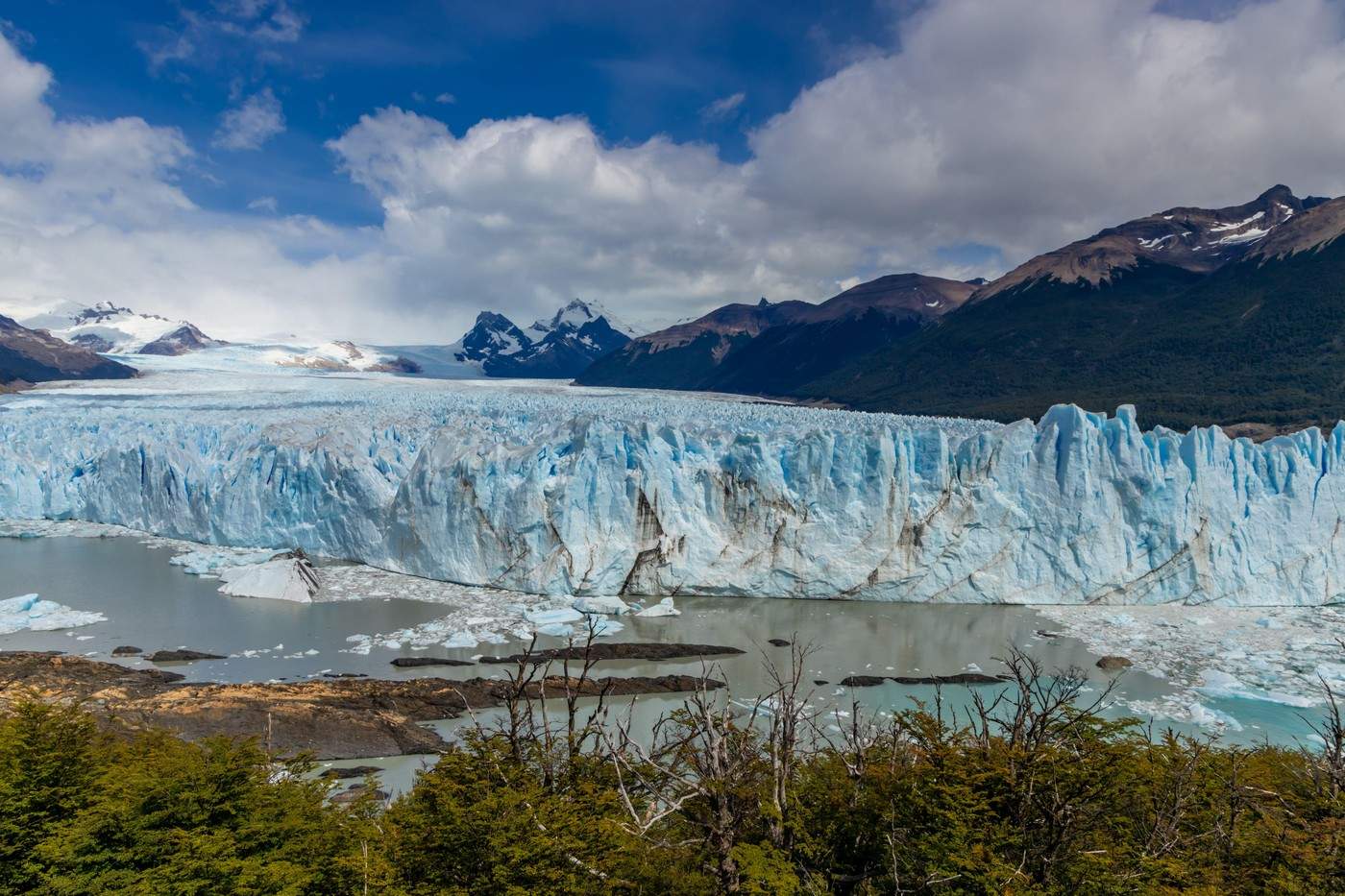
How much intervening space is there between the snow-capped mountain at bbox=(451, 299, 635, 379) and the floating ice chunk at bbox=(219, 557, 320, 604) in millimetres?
72770

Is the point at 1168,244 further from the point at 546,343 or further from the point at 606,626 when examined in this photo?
the point at 546,343

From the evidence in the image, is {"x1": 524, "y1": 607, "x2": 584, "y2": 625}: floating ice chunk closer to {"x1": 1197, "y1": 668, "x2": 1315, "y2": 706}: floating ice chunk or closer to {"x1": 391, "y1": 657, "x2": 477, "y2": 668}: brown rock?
{"x1": 391, "y1": 657, "x2": 477, "y2": 668}: brown rock

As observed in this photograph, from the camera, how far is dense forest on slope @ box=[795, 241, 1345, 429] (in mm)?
35844

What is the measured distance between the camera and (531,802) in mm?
4441

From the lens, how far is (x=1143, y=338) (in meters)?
46.3

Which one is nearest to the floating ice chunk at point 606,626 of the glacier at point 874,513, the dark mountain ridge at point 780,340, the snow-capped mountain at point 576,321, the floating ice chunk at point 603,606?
the floating ice chunk at point 603,606

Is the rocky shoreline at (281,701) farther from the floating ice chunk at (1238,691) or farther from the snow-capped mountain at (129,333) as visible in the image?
the snow-capped mountain at (129,333)

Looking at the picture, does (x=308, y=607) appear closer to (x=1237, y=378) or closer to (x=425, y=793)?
(x=425, y=793)

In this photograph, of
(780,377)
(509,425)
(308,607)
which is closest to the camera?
(308,607)

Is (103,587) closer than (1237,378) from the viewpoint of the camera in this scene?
Yes

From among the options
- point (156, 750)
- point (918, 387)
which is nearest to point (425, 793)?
point (156, 750)

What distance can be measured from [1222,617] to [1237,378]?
30.1 m

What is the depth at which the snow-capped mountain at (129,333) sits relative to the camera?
3017 inches

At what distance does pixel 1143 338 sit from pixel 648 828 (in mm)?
51103
